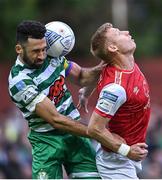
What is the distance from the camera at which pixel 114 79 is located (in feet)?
23.8

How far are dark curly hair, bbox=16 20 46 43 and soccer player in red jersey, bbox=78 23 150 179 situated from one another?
43cm

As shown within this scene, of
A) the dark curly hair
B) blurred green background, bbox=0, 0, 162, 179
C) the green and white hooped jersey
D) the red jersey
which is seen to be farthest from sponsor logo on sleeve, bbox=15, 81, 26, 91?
blurred green background, bbox=0, 0, 162, 179

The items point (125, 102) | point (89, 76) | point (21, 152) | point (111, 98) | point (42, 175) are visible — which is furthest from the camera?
point (21, 152)

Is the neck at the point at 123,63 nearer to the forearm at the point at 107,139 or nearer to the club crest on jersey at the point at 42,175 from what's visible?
the forearm at the point at 107,139

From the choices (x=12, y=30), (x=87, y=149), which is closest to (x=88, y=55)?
(x=12, y=30)

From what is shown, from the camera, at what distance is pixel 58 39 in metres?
7.64

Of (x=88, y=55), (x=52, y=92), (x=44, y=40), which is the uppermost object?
(x=44, y=40)

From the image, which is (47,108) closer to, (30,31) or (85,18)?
(30,31)

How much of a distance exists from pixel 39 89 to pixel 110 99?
73 cm

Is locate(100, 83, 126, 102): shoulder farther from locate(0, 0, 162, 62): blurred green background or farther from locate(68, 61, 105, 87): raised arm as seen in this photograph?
locate(0, 0, 162, 62): blurred green background

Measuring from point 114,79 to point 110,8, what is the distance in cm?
2517

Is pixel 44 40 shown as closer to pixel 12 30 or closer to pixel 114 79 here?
pixel 114 79

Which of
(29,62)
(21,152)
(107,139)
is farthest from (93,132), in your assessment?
(21,152)

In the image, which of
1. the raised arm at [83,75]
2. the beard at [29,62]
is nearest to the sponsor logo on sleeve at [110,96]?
the beard at [29,62]
